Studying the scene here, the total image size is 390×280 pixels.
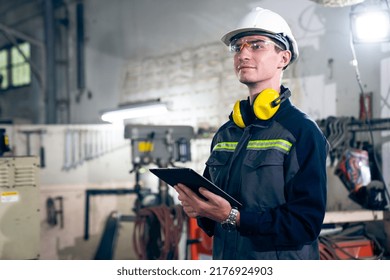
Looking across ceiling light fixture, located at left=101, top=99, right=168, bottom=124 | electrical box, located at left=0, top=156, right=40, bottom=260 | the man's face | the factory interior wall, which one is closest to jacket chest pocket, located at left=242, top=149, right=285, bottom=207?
the man's face

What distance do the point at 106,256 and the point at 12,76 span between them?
11.5 ft

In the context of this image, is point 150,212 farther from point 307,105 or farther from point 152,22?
point 152,22

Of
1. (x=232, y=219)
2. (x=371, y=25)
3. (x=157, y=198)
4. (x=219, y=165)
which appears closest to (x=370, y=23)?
(x=371, y=25)

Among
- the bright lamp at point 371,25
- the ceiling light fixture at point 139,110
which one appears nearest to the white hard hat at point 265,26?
the bright lamp at point 371,25

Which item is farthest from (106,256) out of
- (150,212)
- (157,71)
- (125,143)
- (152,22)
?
(152,22)

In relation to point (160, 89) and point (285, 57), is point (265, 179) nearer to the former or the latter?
point (285, 57)

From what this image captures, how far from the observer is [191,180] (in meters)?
1.35

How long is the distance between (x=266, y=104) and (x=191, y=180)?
348mm

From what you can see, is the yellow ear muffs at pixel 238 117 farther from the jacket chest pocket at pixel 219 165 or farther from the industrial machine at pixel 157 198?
the industrial machine at pixel 157 198

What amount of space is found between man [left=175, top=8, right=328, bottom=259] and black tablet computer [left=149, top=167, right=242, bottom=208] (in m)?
0.02

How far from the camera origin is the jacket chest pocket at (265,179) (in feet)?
4.52

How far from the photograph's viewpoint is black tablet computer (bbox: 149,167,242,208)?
4.27ft

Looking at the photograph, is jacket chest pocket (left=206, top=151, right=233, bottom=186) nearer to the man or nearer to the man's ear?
the man
